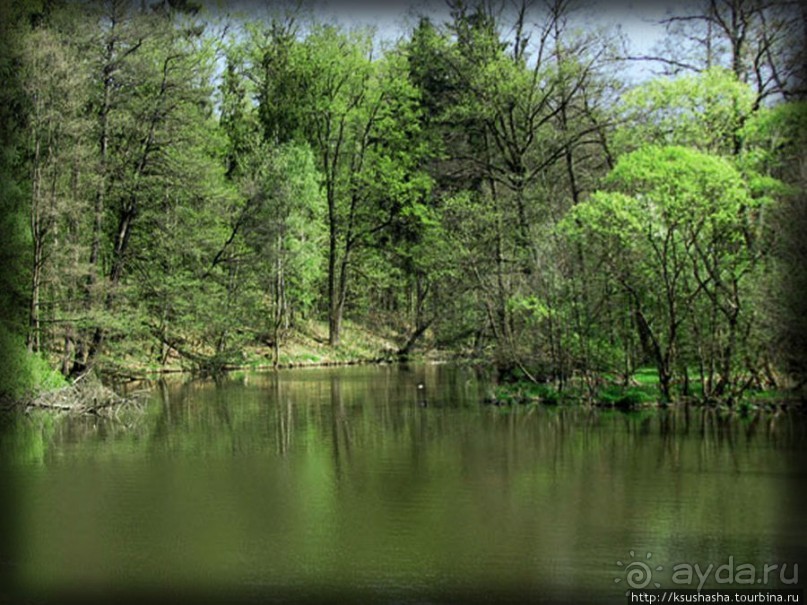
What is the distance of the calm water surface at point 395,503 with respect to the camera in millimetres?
7699

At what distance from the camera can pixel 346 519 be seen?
952 centimetres

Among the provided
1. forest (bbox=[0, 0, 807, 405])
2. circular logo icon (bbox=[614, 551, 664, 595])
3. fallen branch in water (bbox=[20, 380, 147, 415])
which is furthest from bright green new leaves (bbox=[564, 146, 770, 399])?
fallen branch in water (bbox=[20, 380, 147, 415])

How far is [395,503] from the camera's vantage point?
10.2 metres

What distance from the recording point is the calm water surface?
7.70m

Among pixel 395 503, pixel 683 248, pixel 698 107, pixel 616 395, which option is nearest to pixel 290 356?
pixel 616 395

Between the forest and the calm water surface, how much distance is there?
2.58 metres

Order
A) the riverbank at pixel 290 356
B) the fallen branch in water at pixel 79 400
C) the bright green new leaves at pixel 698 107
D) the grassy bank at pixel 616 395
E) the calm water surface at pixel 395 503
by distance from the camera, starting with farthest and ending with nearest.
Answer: the riverbank at pixel 290 356 → the bright green new leaves at pixel 698 107 → the fallen branch in water at pixel 79 400 → the grassy bank at pixel 616 395 → the calm water surface at pixel 395 503

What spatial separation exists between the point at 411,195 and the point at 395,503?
2713 centimetres

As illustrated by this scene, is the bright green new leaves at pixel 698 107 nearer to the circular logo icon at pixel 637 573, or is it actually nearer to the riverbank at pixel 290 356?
the circular logo icon at pixel 637 573

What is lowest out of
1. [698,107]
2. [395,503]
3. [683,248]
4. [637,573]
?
[637,573]

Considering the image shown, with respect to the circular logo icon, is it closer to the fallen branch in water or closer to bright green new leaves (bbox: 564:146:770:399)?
bright green new leaves (bbox: 564:146:770:399)

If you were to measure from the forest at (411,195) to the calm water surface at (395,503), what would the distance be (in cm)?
258

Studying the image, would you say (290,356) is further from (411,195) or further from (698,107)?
(698,107)

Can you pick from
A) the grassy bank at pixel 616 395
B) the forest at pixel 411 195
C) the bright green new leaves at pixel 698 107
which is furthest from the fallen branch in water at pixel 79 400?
the bright green new leaves at pixel 698 107
